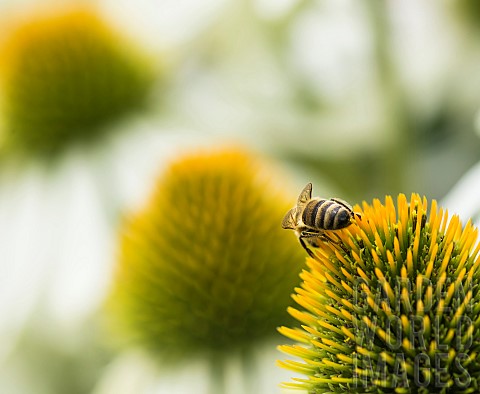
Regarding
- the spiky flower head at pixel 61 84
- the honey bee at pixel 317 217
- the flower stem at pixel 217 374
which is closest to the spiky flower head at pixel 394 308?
the honey bee at pixel 317 217

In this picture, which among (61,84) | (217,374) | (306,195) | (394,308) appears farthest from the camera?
(61,84)

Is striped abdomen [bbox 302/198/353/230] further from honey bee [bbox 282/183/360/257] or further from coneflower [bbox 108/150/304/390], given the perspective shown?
coneflower [bbox 108/150/304/390]

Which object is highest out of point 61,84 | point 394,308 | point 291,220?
point 61,84

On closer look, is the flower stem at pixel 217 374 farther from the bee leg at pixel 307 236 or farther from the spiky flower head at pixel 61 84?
the spiky flower head at pixel 61 84

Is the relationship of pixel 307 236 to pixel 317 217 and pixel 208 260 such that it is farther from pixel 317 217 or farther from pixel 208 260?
pixel 208 260

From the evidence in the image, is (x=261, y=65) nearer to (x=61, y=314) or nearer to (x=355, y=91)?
(x=355, y=91)

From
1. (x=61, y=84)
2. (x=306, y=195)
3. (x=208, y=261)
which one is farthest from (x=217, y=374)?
(x=61, y=84)
